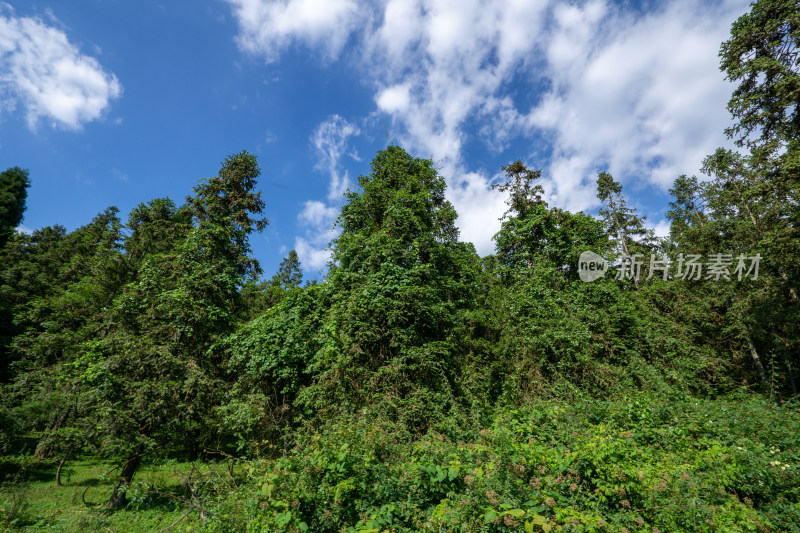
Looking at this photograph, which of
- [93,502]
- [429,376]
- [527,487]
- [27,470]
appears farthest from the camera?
[27,470]

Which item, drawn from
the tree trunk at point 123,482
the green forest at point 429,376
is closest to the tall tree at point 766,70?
the green forest at point 429,376

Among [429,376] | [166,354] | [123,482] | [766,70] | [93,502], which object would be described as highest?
[766,70]

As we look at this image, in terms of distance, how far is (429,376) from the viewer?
1062 cm

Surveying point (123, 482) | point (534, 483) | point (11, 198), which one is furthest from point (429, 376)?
point (11, 198)

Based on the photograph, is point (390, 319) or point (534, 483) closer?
point (534, 483)

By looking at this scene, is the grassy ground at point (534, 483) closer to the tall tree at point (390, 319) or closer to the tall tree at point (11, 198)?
the tall tree at point (390, 319)

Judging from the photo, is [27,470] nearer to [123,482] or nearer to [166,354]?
[123,482]

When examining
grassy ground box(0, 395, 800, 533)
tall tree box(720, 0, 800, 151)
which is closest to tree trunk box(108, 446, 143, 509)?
grassy ground box(0, 395, 800, 533)

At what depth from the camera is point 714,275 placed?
19.6 metres

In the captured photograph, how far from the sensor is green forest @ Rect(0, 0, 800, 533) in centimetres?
454

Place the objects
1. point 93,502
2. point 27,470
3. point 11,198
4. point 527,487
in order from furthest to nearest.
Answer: point 11,198
point 27,470
point 93,502
point 527,487

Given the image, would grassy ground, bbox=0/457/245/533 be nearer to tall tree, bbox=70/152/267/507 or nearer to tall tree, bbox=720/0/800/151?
tall tree, bbox=70/152/267/507

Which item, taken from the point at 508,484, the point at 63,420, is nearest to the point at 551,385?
the point at 508,484

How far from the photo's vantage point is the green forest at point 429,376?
454 cm
